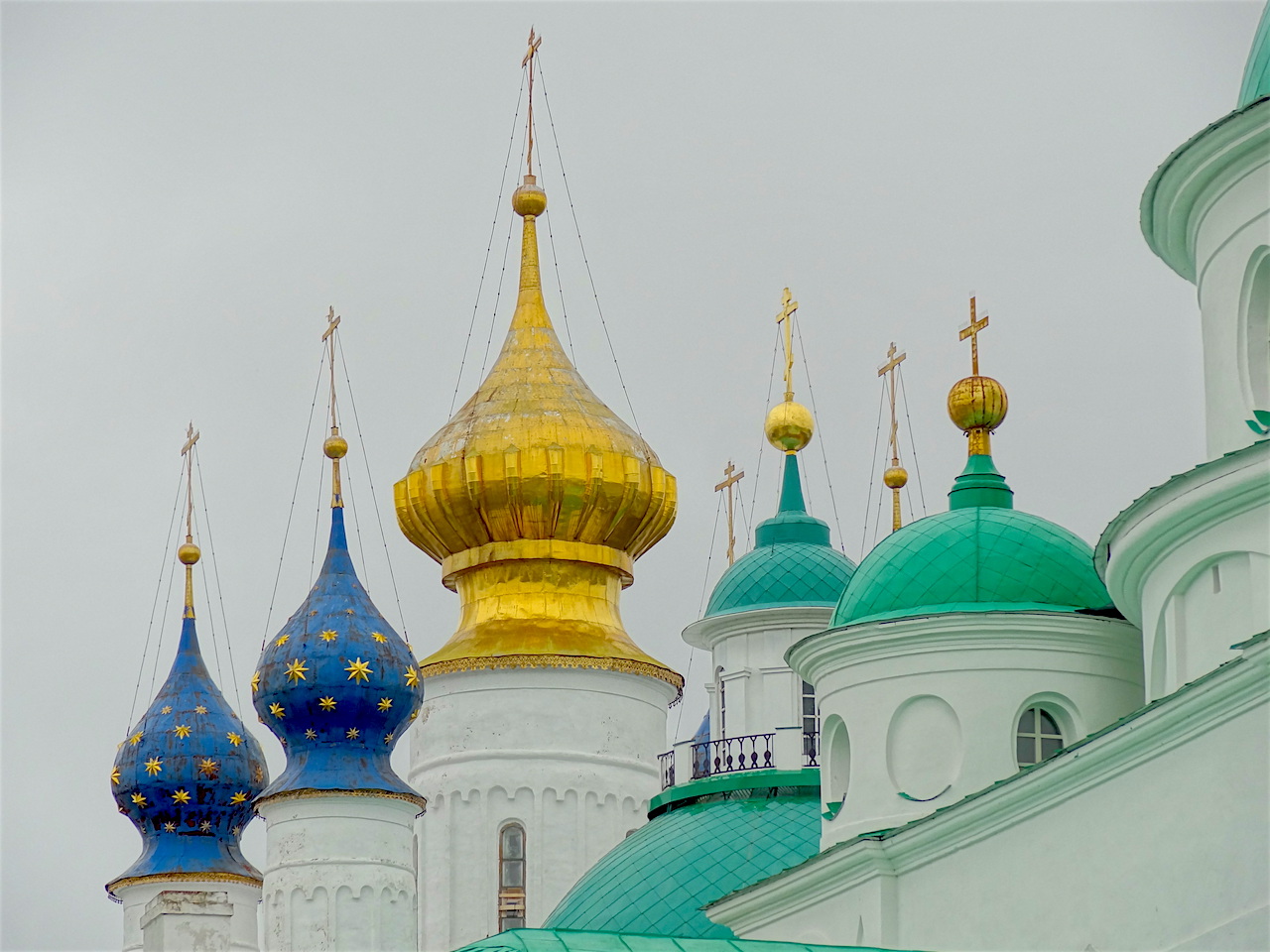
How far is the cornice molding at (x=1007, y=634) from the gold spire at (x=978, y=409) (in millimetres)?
1966

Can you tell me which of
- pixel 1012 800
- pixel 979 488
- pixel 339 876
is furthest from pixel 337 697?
pixel 1012 800

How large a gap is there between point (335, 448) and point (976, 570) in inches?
422

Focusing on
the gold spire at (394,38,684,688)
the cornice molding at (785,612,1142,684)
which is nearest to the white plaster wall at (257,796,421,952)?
the gold spire at (394,38,684,688)

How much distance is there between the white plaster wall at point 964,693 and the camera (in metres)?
20.8

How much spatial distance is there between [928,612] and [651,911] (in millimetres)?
4105

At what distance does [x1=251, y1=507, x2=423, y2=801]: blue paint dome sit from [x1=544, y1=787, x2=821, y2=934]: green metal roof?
321 centimetres

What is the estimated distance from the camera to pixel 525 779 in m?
29.1

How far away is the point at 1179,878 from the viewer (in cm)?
1605

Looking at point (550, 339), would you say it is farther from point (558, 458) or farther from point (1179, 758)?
point (1179, 758)

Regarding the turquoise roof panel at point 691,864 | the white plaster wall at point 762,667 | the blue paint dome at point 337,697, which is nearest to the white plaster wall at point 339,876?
the blue paint dome at point 337,697

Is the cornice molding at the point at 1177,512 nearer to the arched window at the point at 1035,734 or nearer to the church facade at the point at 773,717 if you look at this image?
the church facade at the point at 773,717

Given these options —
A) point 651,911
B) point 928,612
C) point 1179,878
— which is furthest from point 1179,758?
point 651,911

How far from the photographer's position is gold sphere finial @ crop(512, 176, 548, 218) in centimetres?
3197

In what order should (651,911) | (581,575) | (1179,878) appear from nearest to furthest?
1. (1179,878)
2. (651,911)
3. (581,575)
